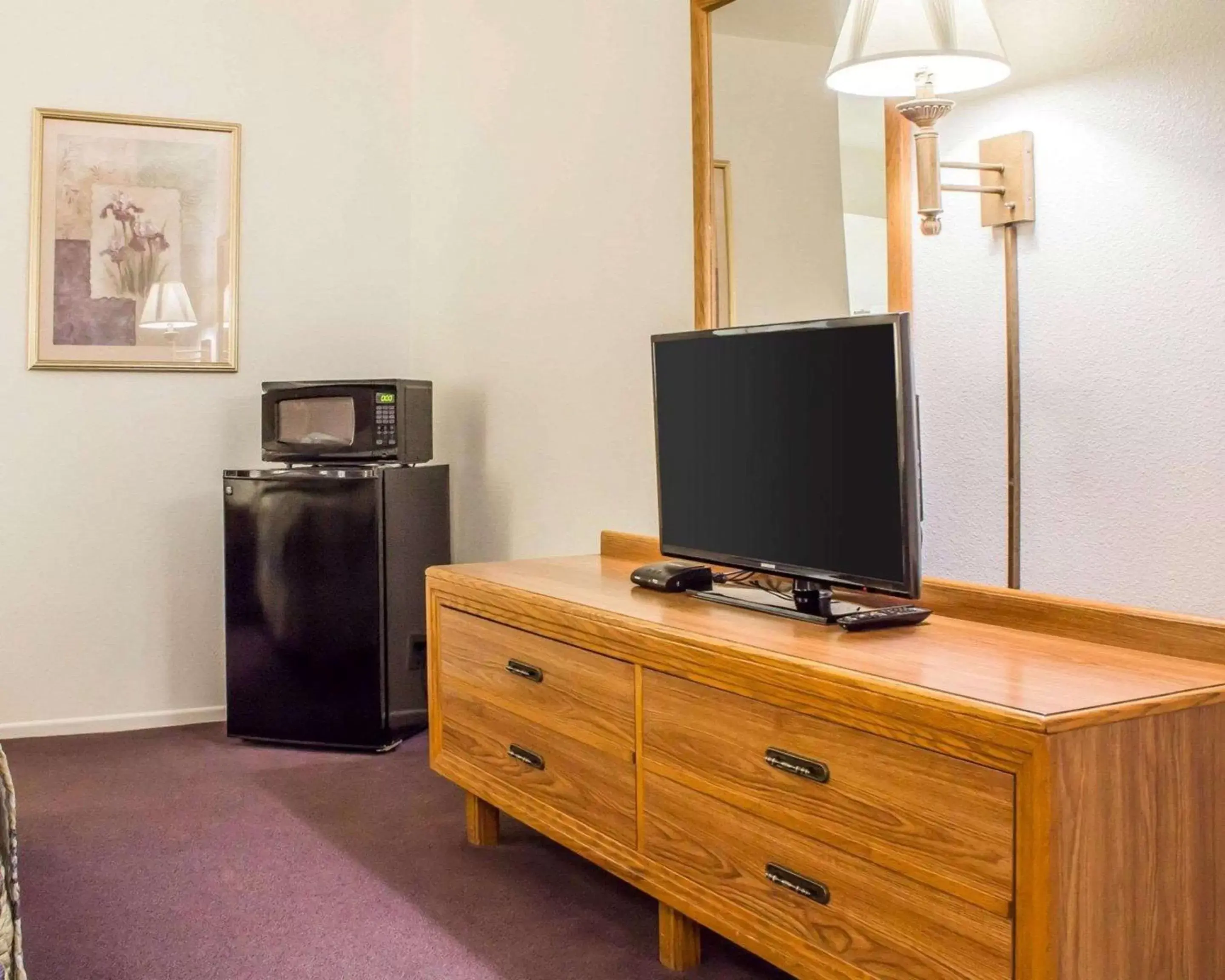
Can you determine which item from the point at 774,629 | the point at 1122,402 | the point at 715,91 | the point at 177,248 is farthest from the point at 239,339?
the point at 1122,402

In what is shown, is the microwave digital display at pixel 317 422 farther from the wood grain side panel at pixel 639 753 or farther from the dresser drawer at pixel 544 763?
the wood grain side panel at pixel 639 753

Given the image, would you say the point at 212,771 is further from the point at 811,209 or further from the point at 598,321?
the point at 811,209

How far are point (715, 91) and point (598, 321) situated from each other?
72cm

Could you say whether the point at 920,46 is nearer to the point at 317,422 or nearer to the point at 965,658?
the point at 965,658

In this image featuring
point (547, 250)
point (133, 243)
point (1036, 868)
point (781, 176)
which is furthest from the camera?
point (133, 243)

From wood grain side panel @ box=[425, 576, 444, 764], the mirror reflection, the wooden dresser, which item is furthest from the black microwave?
the wooden dresser

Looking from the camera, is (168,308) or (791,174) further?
(168,308)

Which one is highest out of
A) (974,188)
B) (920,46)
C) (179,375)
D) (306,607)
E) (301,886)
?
(920,46)

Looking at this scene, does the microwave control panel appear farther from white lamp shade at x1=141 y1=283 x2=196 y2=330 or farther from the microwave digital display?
white lamp shade at x1=141 y1=283 x2=196 y2=330

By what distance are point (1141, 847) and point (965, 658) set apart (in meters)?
0.34

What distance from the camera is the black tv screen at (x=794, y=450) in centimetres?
189

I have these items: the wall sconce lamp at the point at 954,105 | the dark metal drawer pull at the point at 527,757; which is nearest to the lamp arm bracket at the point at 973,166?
the wall sconce lamp at the point at 954,105

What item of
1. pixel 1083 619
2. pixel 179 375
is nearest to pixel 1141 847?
pixel 1083 619

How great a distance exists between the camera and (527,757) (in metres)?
2.46
